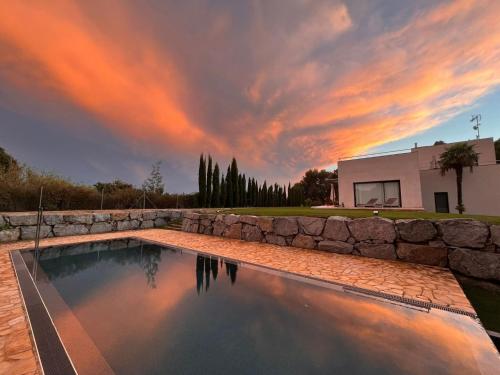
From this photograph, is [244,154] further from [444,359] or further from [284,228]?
[444,359]

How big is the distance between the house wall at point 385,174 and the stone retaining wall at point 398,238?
8.92 meters

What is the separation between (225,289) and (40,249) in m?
6.00

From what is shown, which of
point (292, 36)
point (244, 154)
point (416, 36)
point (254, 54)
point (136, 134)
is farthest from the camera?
point (244, 154)

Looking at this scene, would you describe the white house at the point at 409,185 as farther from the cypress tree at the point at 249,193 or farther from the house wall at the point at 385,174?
the cypress tree at the point at 249,193

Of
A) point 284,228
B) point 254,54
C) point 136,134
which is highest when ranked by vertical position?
point 254,54

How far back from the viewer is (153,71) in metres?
8.73

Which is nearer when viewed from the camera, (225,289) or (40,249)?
(225,289)

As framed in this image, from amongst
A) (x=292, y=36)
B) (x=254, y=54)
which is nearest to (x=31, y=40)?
(x=254, y=54)

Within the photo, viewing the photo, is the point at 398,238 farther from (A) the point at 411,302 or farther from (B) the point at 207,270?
(B) the point at 207,270

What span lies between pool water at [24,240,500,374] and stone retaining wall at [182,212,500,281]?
2156 millimetres

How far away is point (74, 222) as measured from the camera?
7.94 m

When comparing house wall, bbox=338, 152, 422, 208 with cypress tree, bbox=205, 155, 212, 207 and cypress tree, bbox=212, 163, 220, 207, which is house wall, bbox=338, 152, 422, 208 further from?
cypress tree, bbox=205, 155, 212, 207

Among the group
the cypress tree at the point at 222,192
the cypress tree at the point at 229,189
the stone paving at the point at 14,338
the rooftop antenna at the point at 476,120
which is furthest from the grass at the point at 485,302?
the rooftop antenna at the point at 476,120

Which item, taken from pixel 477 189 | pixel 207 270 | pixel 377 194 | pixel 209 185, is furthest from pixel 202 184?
pixel 477 189
